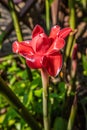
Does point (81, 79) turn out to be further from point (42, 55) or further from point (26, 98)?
point (42, 55)

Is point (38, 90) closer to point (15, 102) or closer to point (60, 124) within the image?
point (60, 124)

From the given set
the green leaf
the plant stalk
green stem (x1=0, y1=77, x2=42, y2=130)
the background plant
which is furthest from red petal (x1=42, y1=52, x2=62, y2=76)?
the plant stalk

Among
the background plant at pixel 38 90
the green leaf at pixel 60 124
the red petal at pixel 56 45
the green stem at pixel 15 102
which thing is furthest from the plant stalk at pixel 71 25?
the red petal at pixel 56 45

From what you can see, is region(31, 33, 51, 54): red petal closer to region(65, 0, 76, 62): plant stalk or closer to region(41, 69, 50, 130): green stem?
region(41, 69, 50, 130): green stem

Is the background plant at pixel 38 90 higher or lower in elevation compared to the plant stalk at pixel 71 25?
lower

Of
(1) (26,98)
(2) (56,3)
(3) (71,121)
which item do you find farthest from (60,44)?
(2) (56,3)

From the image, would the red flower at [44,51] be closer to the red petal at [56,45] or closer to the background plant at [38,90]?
the red petal at [56,45]

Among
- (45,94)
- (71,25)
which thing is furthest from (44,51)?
(71,25)
